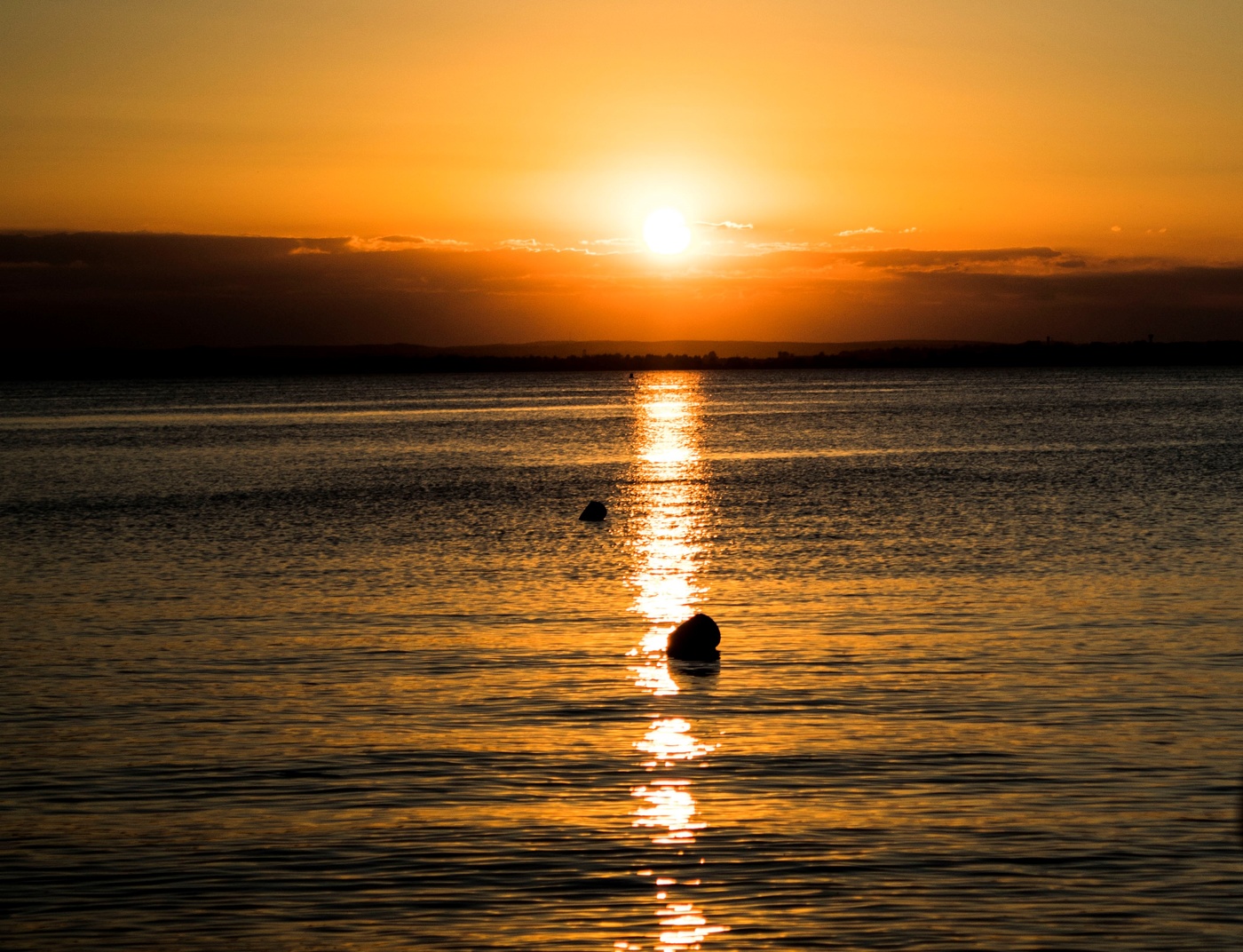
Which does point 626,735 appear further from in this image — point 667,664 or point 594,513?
point 594,513

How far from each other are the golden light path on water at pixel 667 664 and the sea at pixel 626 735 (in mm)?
74

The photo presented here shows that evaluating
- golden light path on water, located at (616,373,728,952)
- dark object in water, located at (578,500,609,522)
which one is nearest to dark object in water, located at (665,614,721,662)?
golden light path on water, located at (616,373,728,952)

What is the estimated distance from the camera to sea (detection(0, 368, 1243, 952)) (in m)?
11.1

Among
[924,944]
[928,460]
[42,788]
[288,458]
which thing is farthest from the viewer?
[288,458]

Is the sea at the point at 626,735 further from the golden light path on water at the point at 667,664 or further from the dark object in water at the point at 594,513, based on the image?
the dark object in water at the point at 594,513

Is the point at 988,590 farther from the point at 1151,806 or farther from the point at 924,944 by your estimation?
the point at 924,944

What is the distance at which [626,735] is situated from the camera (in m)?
16.7

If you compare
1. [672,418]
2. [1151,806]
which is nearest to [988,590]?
[1151,806]

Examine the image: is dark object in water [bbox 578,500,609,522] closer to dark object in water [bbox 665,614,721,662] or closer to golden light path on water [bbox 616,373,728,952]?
golden light path on water [bbox 616,373,728,952]

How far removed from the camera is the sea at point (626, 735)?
36.3 ft

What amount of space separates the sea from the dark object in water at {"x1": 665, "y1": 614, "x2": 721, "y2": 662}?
42 centimetres

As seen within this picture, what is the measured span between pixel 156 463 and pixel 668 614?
57.1 metres

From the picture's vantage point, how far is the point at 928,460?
72.2 m

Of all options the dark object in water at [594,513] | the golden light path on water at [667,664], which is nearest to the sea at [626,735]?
the golden light path on water at [667,664]
